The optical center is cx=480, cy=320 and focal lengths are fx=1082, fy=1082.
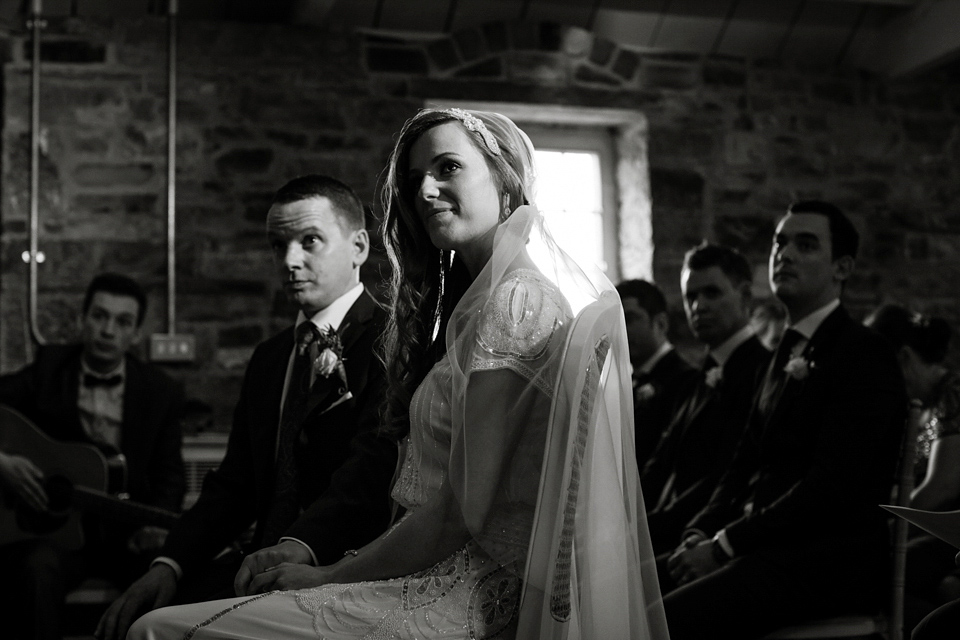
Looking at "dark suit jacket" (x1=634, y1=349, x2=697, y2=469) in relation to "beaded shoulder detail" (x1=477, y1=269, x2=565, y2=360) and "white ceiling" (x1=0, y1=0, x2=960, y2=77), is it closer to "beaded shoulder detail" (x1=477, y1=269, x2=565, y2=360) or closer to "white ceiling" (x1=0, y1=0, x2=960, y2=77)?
"white ceiling" (x1=0, y1=0, x2=960, y2=77)

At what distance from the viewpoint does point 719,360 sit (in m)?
4.00

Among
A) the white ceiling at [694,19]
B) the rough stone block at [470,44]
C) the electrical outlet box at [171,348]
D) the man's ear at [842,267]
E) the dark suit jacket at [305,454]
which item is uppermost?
the white ceiling at [694,19]

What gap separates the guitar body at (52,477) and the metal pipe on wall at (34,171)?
0.89 meters

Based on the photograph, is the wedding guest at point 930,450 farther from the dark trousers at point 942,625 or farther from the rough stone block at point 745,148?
the rough stone block at point 745,148

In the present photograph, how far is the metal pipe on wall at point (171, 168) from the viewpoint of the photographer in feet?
16.2

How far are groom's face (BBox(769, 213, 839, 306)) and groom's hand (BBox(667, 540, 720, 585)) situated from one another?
792mm

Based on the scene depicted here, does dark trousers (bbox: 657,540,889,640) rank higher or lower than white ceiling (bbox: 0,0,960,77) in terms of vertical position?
lower

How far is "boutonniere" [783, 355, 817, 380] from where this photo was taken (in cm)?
302

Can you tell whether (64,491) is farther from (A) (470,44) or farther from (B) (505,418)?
(A) (470,44)

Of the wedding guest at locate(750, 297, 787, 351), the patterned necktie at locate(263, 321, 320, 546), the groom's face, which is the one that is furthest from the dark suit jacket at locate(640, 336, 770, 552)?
the patterned necktie at locate(263, 321, 320, 546)

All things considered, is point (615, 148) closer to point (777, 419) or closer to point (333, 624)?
point (777, 419)

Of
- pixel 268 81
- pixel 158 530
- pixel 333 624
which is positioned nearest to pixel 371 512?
pixel 333 624

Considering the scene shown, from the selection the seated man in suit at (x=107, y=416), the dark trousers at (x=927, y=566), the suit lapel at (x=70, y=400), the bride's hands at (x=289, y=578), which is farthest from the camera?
the suit lapel at (x=70, y=400)

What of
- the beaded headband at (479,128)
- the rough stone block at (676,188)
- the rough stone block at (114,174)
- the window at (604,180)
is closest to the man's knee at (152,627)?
the beaded headband at (479,128)
